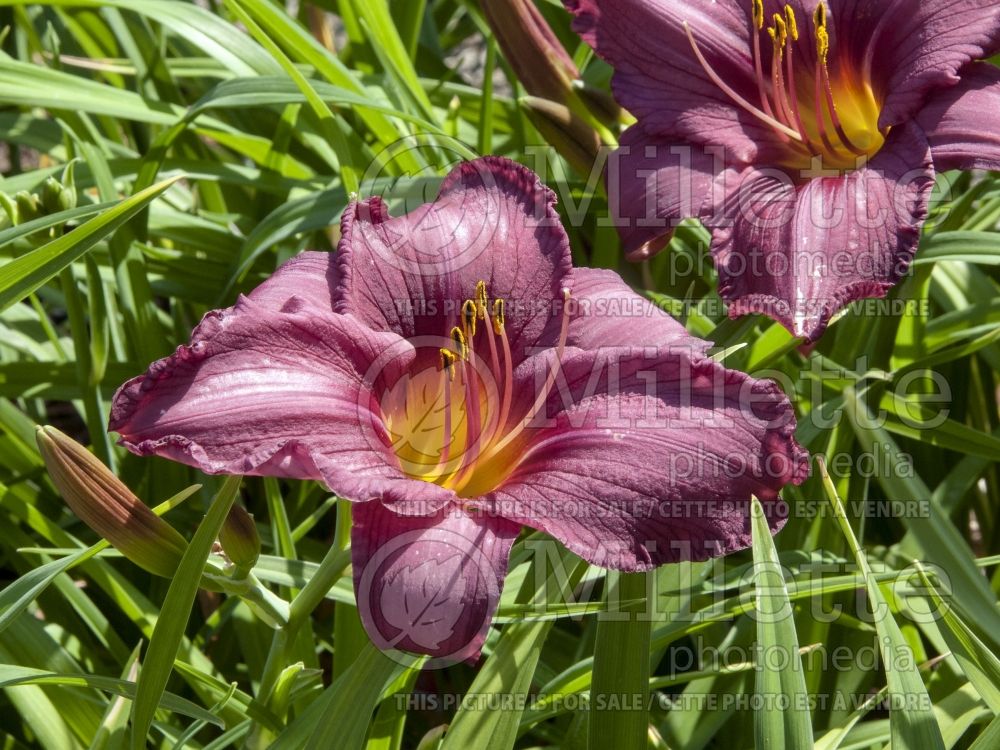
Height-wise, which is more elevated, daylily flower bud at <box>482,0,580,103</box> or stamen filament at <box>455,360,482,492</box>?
daylily flower bud at <box>482,0,580,103</box>

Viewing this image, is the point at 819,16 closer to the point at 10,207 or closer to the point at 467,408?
the point at 467,408

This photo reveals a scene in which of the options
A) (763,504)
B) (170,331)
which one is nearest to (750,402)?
(763,504)

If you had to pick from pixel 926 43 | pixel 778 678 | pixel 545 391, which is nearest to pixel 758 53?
pixel 926 43

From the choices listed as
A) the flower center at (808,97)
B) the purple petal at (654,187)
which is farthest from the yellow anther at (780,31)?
the purple petal at (654,187)

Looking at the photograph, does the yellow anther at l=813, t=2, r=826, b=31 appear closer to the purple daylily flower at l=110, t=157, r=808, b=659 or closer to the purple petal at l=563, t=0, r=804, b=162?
the purple petal at l=563, t=0, r=804, b=162

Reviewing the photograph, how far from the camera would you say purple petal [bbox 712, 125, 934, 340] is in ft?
2.94

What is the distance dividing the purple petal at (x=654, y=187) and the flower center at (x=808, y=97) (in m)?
0.08

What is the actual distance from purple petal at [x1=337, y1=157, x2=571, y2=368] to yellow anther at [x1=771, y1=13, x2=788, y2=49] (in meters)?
0.33

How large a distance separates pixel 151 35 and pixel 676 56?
85cm

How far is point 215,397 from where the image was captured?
721 millimetres

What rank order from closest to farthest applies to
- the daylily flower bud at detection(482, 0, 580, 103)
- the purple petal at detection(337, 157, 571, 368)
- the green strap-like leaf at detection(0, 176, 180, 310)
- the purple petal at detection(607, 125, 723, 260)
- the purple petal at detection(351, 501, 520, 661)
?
the purple petal at detection(351, 501, 520, 661), the green strap-like leaf at detection(0, 176, 180, 310), the purple petal at detection(337, 157, 571, 368), the purple petal at detection(607, 125, 723, 260), the daylily flower bud at detection(482, 0, 580, 103)

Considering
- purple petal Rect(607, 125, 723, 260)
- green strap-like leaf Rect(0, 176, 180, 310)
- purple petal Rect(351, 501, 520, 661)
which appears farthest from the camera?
purple petal Rect(607, 125, 723, 260)

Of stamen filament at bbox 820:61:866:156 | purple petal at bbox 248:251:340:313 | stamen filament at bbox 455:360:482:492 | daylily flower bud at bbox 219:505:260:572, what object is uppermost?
stamen filament at bbox 820:61:866:156

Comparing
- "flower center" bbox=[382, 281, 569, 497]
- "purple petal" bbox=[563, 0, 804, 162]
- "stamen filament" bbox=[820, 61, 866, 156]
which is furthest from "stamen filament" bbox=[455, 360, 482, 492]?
"stamen filament" bbox=[820, 61, 866, 156]
